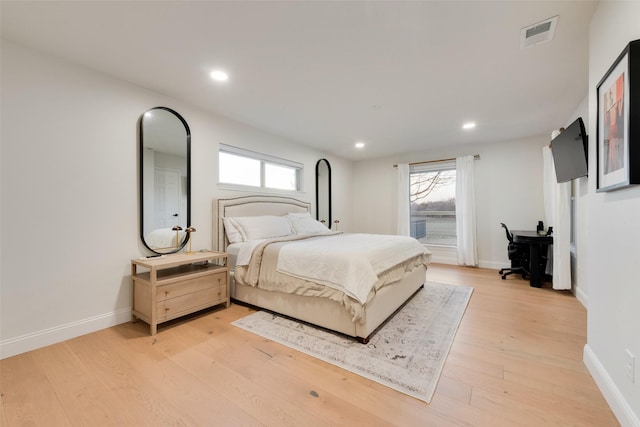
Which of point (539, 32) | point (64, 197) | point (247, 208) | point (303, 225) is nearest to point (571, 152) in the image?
point (539, 32)

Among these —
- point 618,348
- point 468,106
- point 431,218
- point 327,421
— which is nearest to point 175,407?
point 327,421

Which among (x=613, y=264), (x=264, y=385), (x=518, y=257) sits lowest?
(x=264, y=385)

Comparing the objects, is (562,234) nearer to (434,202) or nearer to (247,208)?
(434,202)

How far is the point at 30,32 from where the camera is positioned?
6.22 feet

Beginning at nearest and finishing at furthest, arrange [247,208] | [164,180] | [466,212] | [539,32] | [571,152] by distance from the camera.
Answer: [539,32]
[571,152]
[164,180]
[247,208]
[466,212]

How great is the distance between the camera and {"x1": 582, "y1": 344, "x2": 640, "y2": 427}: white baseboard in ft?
4.11

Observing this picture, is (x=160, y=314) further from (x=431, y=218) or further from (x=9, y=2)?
(x=431, y=218)

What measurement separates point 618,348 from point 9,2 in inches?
162

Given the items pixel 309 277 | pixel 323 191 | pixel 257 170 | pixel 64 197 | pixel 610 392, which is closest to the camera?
pixel 610 392

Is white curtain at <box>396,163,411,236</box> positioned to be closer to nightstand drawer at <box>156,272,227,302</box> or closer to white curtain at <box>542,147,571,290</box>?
white curtain at <box>542,147,571,290</box>

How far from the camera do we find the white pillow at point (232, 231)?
131 inches

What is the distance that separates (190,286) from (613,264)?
3182 mm

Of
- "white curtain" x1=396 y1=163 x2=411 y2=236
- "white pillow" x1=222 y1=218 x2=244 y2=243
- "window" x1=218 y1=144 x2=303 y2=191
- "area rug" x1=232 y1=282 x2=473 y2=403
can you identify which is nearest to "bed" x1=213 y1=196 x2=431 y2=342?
"white pillow" x1=222 y1=218 x2=244 y2=243

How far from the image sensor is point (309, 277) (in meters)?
2.38
